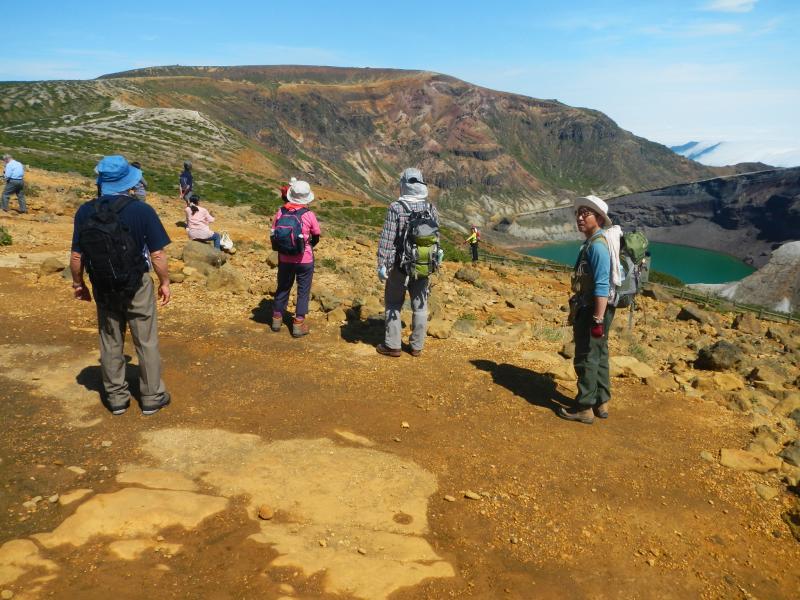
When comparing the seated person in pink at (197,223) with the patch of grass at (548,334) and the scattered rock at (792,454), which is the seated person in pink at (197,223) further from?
the scattered rock at (792,454)

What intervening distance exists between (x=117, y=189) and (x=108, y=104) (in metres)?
77.4

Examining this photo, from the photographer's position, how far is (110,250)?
4684mm

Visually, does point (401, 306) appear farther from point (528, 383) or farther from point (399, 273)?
point (528, 383)

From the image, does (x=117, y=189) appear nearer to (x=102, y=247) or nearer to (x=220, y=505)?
(x=102, y=247)

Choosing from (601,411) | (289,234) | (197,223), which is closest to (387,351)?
(289,234)

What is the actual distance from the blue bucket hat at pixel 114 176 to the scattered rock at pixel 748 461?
6239 millimetres

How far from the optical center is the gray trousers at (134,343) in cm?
503

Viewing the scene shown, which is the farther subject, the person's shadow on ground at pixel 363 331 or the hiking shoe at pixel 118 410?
the person's shadow on ground at pixel 363 331

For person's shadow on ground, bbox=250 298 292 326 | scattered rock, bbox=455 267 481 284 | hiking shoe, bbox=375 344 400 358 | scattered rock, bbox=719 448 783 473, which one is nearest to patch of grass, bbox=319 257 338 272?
person's shadow on ground, bbox=250 298 292 326

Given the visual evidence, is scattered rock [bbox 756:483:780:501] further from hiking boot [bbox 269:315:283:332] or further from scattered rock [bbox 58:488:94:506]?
hiking boot [bbox 269:315:283:332]

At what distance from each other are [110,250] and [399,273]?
→ 11.3 feet

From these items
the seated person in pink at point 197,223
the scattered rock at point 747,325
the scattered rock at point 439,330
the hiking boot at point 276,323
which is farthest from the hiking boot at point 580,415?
the scattered rock at point 747,325

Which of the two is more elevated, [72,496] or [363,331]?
[363,331]

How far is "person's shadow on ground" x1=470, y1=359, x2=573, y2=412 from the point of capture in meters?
6.56
